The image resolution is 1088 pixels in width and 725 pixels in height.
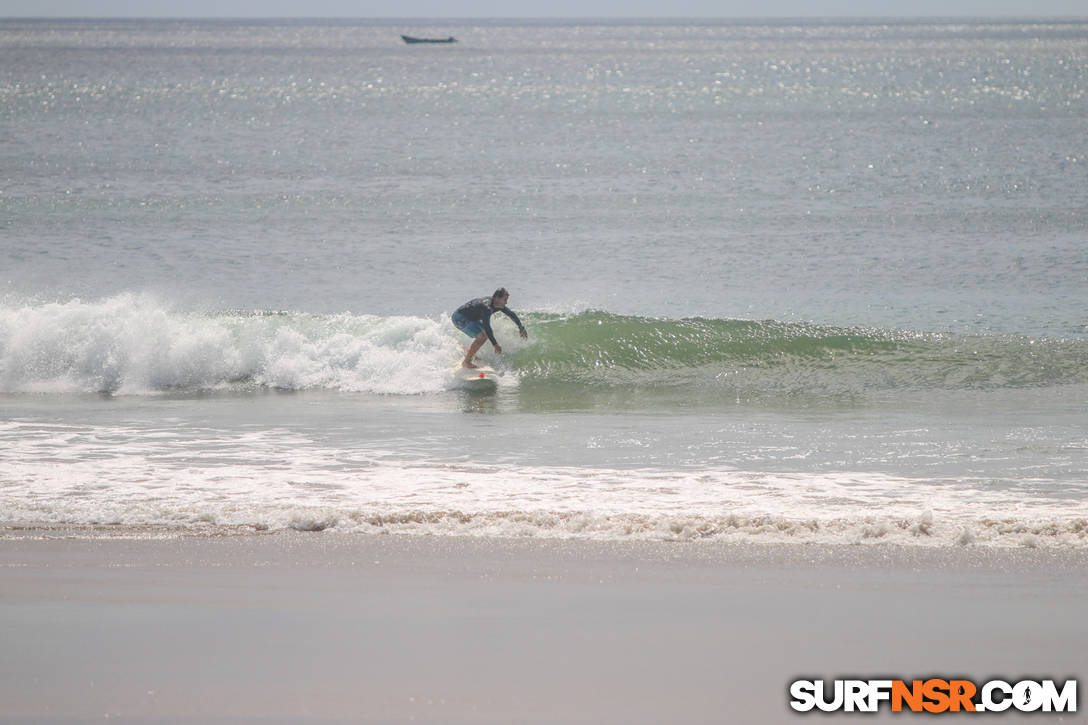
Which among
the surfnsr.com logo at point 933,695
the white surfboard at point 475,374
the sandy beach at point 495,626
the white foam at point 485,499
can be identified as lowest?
the surfnsr.com logo at point 933,695

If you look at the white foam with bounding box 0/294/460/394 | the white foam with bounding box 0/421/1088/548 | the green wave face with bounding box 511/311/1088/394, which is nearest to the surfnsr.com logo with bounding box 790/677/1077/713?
the white foam with bounding box 0/421/1088/548

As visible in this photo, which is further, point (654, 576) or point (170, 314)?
point (170, 314)

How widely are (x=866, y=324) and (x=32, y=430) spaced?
12347mm

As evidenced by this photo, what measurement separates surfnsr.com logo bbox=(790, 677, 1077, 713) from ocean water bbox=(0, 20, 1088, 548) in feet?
6.87

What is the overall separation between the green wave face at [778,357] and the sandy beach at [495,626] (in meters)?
7.59

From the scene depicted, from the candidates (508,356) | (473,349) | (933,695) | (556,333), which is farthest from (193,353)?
(933,695)

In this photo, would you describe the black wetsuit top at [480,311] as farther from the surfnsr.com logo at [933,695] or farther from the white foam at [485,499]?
the surfnsr.com logo at [933,695]

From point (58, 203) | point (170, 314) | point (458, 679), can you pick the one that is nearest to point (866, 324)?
point (170, 314)

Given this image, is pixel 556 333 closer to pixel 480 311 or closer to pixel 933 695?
pixel 480 311

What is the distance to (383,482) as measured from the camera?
356 inches

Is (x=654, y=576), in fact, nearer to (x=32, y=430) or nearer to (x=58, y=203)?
(x=32, y=430)

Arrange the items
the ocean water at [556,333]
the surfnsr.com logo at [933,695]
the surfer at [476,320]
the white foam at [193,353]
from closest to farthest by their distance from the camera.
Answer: the surfnsr.com logo at [933,695], the ocean water at [556,333], the surfer at [476,320], the white foam at [193,353]

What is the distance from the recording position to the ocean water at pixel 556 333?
27.8 feet

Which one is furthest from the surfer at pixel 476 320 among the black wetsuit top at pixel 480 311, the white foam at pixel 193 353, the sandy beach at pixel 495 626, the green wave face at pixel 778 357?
the sandy beach at pixel 495 626
